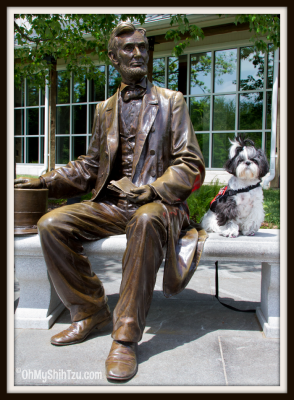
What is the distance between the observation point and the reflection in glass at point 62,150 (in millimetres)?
14953

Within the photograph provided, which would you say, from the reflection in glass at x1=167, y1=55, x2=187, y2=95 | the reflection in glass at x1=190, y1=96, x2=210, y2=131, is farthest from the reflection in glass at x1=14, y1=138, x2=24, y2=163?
the reflection in glass at x1=190, y1=96, x2=210, y2=131

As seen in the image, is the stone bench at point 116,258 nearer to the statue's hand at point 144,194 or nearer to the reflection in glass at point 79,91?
the statue's hand at point 144,194

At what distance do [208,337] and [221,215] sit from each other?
3.28 ft

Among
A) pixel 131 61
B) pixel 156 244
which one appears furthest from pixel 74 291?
pixel 131 61

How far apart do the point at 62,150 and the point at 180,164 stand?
12840mm

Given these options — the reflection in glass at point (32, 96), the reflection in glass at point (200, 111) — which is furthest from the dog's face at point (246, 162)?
the reflection in glass at point (32, 96)

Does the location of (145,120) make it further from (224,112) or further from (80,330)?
(224,112)

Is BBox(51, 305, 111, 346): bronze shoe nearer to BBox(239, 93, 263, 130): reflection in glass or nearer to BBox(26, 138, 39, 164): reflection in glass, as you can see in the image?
BBox(239, 93, 263, 130): reflection in glass

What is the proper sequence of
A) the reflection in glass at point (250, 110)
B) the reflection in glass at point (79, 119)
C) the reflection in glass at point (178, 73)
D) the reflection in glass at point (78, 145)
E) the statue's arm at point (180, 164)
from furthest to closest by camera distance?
the reflection in glass at point (78, 145) < the reflection in glass at point (79, 119) < the reflection in glass at point (178, 73) < the reflection in glass at point (250, 110) < the statue's arm at point (180, 164)

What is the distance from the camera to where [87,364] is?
243 centimetres

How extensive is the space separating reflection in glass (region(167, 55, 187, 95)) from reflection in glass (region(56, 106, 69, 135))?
4.68 metres

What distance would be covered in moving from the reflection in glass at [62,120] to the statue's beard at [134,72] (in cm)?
1207

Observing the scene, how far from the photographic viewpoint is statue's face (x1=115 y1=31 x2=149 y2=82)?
3.09 m
